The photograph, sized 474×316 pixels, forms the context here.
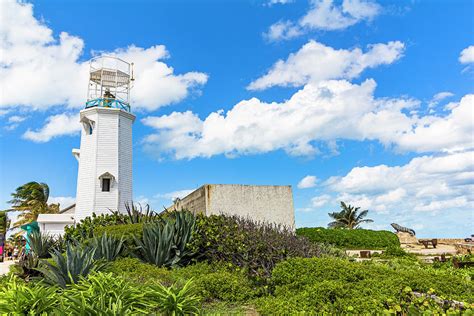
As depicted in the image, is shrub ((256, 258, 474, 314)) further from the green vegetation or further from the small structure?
the small structure

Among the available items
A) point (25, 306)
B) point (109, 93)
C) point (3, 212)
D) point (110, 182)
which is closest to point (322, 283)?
point (25, 306)

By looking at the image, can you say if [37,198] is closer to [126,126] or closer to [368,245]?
[126,126]

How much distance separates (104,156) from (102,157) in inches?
5.6

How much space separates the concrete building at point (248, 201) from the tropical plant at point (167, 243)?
2447 millimetres

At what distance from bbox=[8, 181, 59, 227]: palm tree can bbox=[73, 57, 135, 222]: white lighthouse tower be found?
1166 centimetres

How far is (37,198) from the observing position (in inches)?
1401

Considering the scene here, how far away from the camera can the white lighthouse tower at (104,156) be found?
24016 millimetres

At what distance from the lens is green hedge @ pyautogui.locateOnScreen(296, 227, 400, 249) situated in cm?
2061

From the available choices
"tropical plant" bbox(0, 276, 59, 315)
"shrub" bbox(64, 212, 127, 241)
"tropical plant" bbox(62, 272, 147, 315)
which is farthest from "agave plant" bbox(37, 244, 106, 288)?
"shrub" bbox(64, 212, 127, 241)

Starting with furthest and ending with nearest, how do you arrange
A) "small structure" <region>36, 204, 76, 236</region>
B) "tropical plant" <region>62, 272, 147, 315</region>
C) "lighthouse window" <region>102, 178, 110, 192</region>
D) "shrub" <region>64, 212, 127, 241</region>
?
1. "small structure" <region>36, 204, 76, 236</region>
2. "lighthouse window" <region>102, 178, 110, 192</region>
3. "shrub" <region>64, 212, 127, 241</region>
4. "tropical plant" <region>62, 272, 147, 315</region>

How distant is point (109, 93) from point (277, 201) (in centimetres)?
1948

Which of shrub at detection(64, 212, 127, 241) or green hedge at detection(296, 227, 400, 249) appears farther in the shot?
green hedge at detection(296, 227, 400, 249)

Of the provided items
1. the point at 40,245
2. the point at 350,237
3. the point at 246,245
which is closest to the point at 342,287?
the point at 246,245

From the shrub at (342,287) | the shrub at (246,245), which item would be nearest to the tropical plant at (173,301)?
Answer: the shrub at (342,287)
